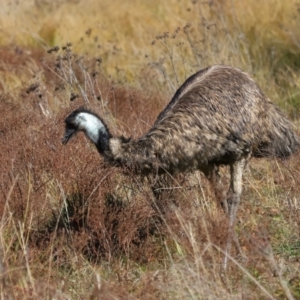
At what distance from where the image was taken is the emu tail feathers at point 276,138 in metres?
6.29

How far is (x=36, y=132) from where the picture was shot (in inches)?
282

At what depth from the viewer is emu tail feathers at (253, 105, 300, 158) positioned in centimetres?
629

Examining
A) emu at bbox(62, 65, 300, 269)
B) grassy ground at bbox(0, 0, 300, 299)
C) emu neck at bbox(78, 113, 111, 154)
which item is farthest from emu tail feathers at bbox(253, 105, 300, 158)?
Answer: emu neck at bbox(78, 113, 111, 154)

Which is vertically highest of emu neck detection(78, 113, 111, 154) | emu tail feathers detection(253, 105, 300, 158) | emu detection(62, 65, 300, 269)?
emu neck detection(78, 113, 111, 154)

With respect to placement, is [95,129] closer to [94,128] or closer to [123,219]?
[94,128]

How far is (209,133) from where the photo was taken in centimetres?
585

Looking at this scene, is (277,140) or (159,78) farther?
(159,78)

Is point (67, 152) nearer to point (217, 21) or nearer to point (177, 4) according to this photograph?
point (217, 21)

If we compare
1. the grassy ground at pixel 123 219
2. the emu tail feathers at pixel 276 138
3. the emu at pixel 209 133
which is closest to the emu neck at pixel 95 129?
the emu at pixel 209 133

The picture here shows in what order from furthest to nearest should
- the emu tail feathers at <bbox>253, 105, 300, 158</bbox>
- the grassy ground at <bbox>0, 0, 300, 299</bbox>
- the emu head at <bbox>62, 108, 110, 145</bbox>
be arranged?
the emu tail feathers at <bbox>253, 105, 300, 158</bbox> < the emu head at <bbox>62, 108, 110, 145</bbox> < the grassy ground at <bbox>0, 0, 300, 299</bbox>

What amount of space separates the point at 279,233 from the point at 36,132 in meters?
2.26

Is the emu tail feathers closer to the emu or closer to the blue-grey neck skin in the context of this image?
the emu

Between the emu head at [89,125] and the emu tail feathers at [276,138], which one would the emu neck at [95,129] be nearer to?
the emu head at [89,125]

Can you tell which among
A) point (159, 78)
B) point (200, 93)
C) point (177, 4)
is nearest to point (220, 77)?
point (200, 93)
